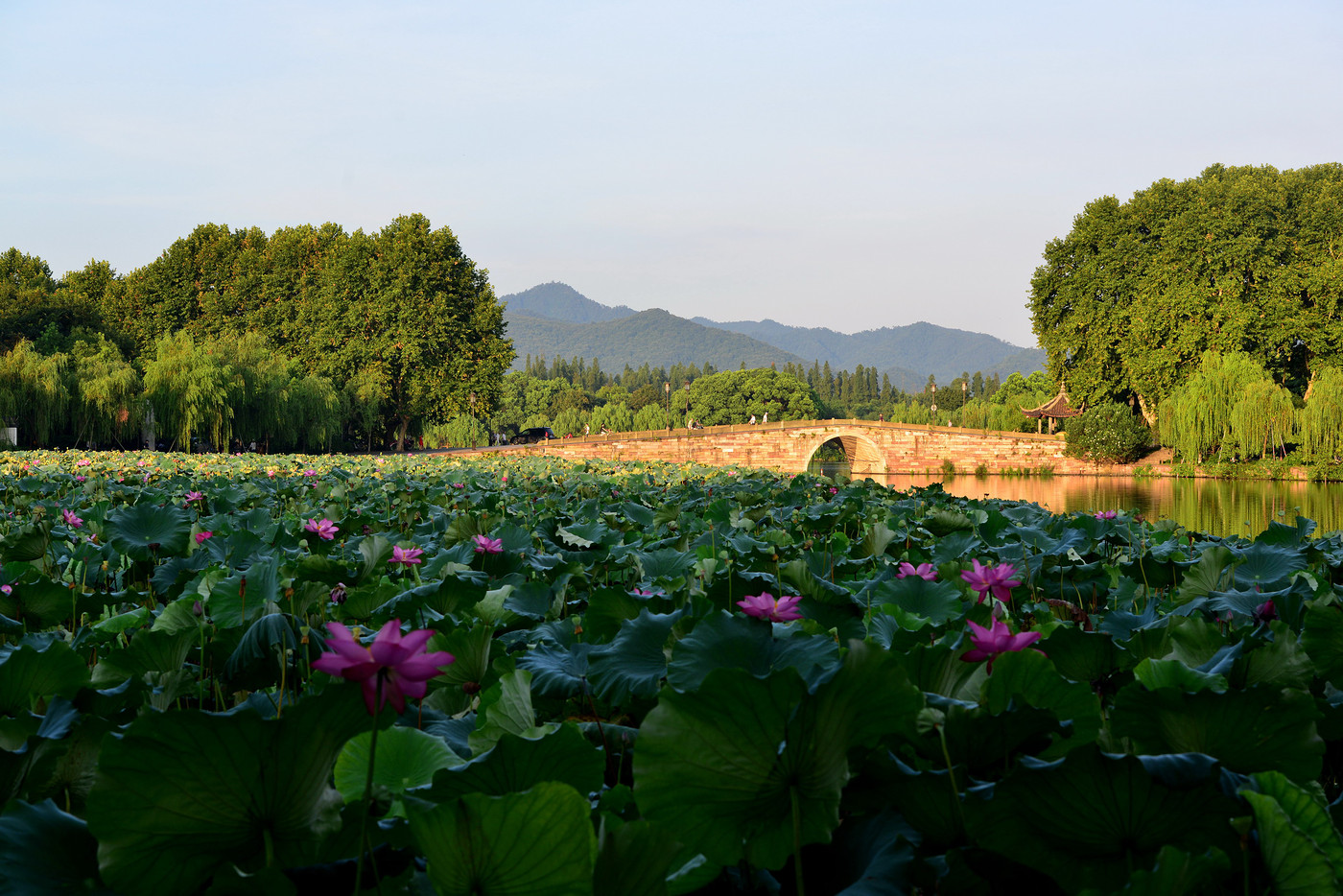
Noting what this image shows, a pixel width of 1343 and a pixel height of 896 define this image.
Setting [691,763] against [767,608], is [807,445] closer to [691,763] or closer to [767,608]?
[767,608]

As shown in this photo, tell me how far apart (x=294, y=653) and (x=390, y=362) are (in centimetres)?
3883

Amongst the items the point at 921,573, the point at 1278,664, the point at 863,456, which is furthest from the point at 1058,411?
the point at 1278,664

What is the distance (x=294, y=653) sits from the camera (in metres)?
1.49

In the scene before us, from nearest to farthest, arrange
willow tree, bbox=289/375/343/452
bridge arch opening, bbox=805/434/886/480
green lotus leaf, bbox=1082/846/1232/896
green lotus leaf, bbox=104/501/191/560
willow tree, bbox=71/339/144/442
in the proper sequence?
green lotus leaf, bbox=1082/846/1232/896 → green lotus leaf, bbox=104/501/191/560 → willow tree, bbox=71/339/144/442 → willow tree, bbox=289/375/343/452 → bridge arch opening, bbox=805/434/886/480

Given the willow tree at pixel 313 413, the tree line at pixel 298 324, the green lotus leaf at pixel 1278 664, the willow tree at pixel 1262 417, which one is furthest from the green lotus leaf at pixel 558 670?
the willow tree at pixel 1262 417

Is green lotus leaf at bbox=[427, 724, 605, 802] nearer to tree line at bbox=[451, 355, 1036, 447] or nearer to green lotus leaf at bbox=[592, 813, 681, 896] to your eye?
green lotus leaf at bbox=[592, 813, 681, 896]

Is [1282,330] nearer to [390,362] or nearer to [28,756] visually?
[390,362]

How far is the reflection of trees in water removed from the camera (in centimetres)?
1758

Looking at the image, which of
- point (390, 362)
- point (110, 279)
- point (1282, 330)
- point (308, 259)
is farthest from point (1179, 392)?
point (110, 279)

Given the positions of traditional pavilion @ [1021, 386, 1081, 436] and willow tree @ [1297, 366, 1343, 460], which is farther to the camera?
traditional pavilion @ [1021, 386, 1081, 436]

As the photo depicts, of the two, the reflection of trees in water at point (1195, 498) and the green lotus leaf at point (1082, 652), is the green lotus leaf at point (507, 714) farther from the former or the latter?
the reflection of trees in water at point (1195, 498)

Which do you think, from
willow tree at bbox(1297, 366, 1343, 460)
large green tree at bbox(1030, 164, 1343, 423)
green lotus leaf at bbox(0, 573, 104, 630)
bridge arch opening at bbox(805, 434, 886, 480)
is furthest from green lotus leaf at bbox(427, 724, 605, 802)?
bridge arch opening at bbox(805, 434, 886, 480)

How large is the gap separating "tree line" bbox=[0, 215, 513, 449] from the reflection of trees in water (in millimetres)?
21234

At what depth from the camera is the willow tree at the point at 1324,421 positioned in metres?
27.1
